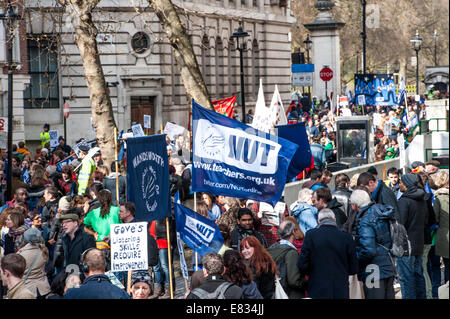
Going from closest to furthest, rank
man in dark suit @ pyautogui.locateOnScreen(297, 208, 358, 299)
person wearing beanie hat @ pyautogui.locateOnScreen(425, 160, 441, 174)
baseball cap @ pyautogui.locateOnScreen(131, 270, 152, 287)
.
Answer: man in dark suit @ pyautogui.locateOnScreen(297, 208, 358, 299) < baseball cap @ pyautogui.locateOnScreen(131, 270, 152, 287) < person wearing beanie hat @ pyautogui.locateOnScreen(425, 160, 441, 174)

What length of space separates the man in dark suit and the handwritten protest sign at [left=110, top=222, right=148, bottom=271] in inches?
75.6

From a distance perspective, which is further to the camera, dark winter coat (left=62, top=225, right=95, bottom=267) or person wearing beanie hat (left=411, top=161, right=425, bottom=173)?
person wearing beanie hat (left=411, top=161, right=425, bottom=173)

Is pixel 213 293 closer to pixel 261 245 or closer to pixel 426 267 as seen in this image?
pixel 261 245

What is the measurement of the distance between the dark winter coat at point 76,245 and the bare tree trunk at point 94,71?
7611mm

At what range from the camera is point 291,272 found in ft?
31.9

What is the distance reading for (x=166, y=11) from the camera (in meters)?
20.2

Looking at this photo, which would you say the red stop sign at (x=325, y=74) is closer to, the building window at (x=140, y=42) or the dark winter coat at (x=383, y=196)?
the building window at (x=140, y=42)

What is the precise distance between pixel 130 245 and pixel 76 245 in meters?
1.24

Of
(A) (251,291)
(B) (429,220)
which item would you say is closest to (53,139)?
(B) (429,220)

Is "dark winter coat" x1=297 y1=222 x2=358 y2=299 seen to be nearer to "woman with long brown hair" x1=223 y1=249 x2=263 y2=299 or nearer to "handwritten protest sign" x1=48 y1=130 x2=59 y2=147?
"woman with long brown hair" x1=223 y1=249 x2=263 y2=299

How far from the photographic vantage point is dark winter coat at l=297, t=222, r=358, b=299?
9.66 metres

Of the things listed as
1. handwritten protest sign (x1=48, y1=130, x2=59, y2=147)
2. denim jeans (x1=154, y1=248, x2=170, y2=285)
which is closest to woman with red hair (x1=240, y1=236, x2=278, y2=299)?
denim jeans (x1=154, y1=248, x2=170, y2=285)

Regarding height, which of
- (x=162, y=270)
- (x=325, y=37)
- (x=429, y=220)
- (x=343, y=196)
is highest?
(x=325, y=37)
